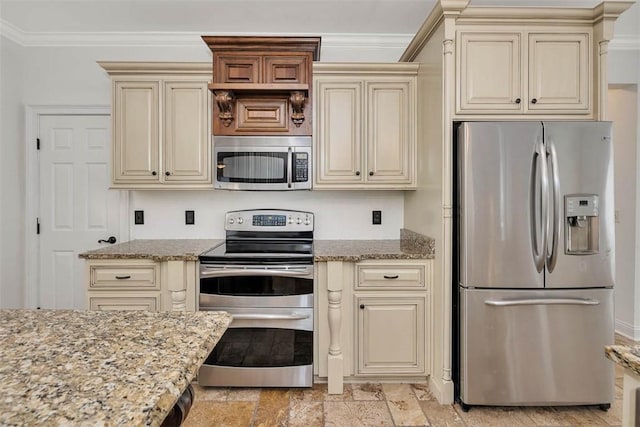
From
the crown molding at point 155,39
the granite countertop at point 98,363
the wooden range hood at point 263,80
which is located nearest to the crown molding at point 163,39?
the crown molding at point 155,39

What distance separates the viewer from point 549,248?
1988mm

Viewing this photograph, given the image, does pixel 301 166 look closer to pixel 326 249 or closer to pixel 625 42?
pixel 326 249

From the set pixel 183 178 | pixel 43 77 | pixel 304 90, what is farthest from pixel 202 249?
pixel 43 77

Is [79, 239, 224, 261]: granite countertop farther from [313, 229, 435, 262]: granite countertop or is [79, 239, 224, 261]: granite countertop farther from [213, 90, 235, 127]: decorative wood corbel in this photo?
[213, 90, 235, 127]: decorative wood corbel

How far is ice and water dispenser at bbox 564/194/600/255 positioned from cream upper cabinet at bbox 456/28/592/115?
535 mm

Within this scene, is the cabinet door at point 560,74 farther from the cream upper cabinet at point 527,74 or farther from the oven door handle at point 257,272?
the oven door handle at point 257,272

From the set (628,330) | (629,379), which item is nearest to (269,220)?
(629,379)

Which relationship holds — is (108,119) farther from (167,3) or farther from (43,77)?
(167,3)

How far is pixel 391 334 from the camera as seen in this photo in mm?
2311

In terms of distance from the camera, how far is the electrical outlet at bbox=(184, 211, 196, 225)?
2.94 meters

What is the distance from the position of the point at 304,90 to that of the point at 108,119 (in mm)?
1742

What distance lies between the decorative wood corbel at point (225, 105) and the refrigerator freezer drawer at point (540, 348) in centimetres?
196

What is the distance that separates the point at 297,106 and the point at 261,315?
1.42 meters

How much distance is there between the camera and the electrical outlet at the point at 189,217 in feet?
9.66
